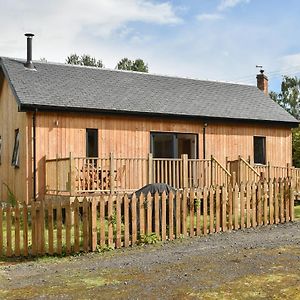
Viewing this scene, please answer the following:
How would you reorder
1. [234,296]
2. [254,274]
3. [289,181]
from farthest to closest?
[289,181]
[254,274]
[234,296]

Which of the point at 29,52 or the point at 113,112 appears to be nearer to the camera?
the point at 113,112

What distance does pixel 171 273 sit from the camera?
27.0 ft

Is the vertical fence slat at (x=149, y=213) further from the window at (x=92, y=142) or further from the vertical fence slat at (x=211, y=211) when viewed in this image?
the window at (x=92, y=142)

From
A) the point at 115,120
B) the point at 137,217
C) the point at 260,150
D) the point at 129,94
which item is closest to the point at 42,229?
the point at 137,217

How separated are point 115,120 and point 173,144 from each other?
294 cm

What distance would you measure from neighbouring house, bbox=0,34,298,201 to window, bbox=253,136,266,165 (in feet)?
0.16

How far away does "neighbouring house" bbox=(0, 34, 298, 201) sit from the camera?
707 inches

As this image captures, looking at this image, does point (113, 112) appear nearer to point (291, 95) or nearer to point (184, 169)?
point (184, 169)

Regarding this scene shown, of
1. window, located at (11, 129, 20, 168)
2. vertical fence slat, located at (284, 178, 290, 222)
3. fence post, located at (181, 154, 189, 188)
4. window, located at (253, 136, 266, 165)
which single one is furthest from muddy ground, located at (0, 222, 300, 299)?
window, located at (253, 136, 266, 165)

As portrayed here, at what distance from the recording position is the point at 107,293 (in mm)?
7039

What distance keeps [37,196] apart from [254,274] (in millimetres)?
11420

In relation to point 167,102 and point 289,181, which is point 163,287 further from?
point 167,102

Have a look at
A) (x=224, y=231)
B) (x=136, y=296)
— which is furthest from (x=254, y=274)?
(x=224, y=231)

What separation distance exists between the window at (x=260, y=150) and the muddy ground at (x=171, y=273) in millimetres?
12164
